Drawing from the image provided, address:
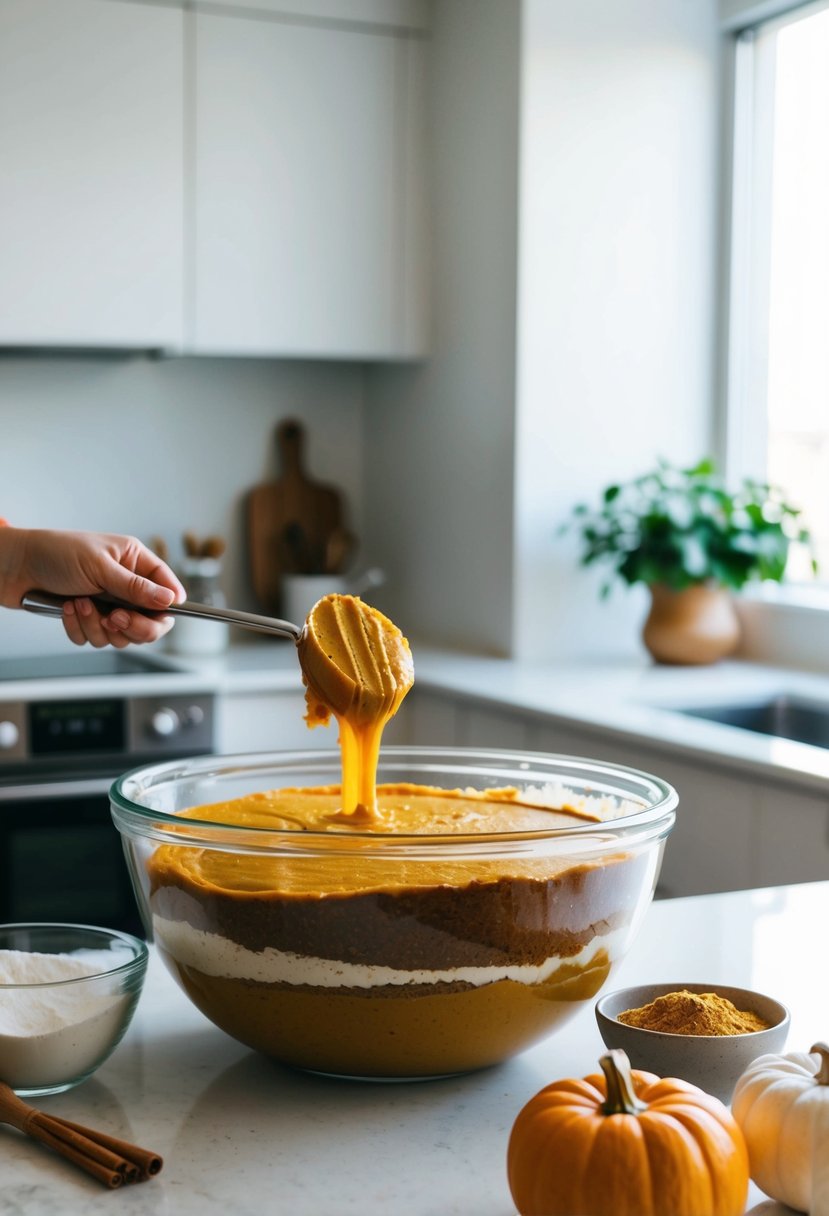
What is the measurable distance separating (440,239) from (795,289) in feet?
2.58

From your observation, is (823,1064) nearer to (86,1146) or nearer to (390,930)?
(390,930)

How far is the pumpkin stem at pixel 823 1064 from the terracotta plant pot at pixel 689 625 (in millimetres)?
2207

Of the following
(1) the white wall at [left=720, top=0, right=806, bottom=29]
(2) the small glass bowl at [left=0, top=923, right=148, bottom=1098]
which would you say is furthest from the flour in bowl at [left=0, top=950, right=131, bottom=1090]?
(1) the white wall at [left=720, top=0, right=806, bottom=29]

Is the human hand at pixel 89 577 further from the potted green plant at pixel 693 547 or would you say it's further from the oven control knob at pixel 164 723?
the potted green plant at pixel 693 547

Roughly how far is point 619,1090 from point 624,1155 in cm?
3

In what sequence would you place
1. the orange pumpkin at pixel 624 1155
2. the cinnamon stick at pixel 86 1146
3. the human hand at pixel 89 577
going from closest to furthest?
1. the orange pumpkin at pixel 624 1155
2. the cinnamon stick at pixel 86 1146
3. the human hand at pixel 89 577

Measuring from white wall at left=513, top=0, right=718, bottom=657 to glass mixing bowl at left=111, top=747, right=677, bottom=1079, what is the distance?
2125 millimetres

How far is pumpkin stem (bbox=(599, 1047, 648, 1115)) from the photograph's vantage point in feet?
2.30

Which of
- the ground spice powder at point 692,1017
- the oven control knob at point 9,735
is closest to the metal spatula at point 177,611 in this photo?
the ground spice powder at point 692,1017

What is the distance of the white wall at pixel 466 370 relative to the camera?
9.86 feet

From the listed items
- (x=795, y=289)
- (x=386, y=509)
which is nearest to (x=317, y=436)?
(x=386, y=509)

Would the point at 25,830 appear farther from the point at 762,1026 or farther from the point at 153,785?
the point at 762,1026

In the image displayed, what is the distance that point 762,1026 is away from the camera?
0.91 m

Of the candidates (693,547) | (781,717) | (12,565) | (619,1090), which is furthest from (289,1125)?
(693,547)
